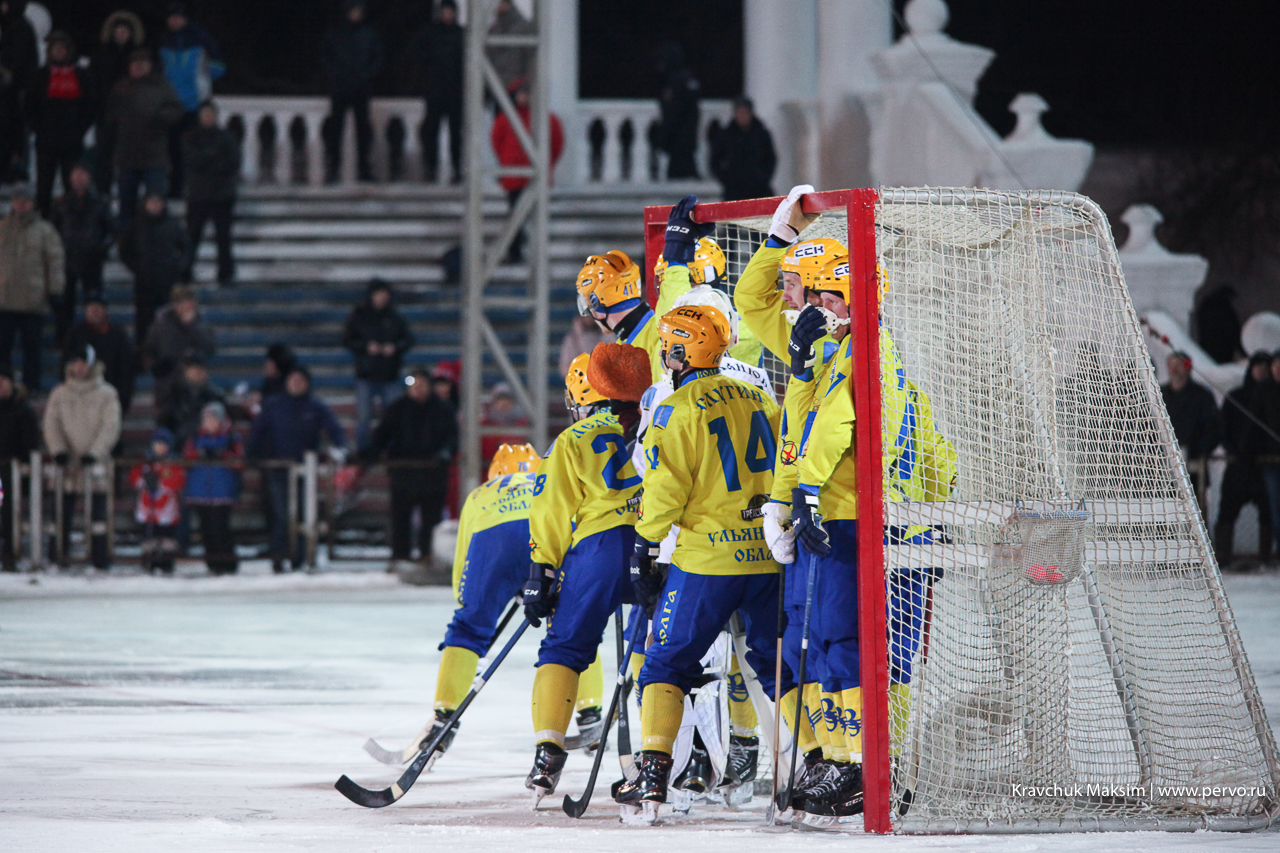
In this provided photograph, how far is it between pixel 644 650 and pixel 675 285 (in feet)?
4.69

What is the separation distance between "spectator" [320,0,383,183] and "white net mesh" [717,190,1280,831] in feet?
40.7

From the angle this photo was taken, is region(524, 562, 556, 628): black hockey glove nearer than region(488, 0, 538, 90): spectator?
Yes

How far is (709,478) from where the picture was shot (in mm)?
6074

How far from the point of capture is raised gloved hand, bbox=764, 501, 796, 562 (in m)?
5.83

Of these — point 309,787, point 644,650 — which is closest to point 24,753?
point 309,787

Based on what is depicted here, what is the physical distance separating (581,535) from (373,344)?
931 cm

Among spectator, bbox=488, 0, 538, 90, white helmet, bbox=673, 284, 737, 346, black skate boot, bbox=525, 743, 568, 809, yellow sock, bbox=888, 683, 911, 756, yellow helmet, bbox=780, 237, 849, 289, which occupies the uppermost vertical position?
spectator, bbox=488, 0, 538, 90

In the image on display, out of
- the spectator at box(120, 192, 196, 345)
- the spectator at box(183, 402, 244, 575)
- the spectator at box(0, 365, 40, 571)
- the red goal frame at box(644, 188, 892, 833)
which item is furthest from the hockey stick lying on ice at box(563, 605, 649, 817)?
the spectator at box(120, 192, 196, 345)

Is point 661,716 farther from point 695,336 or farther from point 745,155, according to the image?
point 745,155

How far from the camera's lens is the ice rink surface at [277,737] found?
5.57 meters

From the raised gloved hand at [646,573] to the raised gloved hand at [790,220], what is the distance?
3.90ft

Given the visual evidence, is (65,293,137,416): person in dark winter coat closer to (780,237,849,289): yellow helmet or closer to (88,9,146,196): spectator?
(88,9,146,196): spectator

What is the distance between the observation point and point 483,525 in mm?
6828

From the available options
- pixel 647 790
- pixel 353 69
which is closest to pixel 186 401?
pixel 353 69
